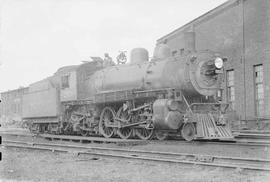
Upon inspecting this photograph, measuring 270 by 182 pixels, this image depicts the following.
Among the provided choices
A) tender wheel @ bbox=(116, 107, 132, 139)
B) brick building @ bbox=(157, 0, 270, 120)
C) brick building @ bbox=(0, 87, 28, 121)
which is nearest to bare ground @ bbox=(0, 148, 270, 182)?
tender wheel @ bbox=(116, 107, 132, 139)

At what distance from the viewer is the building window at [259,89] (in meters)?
20.5

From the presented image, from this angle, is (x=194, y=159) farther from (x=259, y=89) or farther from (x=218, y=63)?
(x=259, y=89)

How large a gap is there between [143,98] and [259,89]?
935 centimetres

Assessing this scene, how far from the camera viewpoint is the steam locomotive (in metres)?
12.4

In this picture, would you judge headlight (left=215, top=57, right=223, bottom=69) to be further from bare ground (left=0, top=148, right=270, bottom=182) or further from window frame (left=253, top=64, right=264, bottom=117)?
window frame (left=253, top=64, right=264, bottom=117)

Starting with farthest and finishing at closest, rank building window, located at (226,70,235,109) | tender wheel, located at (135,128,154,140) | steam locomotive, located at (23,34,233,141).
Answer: building window, located at (226,70,235,109)
tender wheel, located at (135,128,154,140)
steam locomotive, located at (23,34,233,141)

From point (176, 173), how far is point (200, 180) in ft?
2.77

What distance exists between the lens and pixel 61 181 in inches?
267

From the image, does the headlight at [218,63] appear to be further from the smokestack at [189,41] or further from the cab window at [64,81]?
the cab window at [64,81]

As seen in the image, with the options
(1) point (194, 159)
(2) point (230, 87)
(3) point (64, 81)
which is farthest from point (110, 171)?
(2) point (230, 87)

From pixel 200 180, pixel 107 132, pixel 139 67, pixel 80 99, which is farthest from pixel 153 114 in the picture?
pixel 200 180

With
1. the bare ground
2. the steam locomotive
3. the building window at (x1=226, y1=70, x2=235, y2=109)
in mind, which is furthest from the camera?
the building window at (x1=226, y1=70, x2=235, y2=109)

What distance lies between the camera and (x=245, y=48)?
21312 millimetres

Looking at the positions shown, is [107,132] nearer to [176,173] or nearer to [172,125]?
[172,125]
